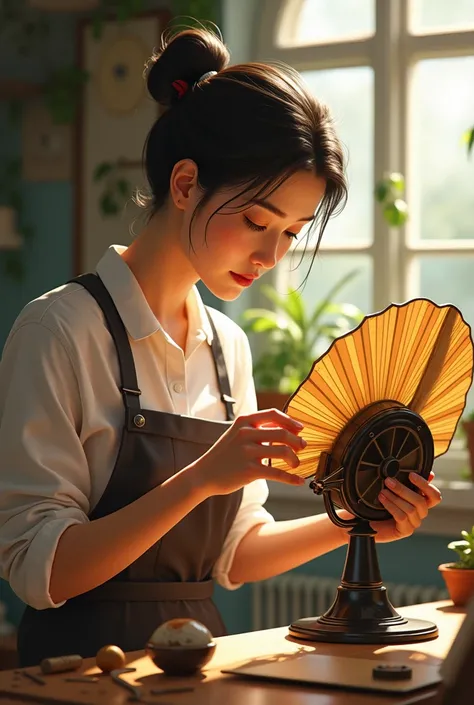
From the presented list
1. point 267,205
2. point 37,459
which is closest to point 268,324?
point 267,205

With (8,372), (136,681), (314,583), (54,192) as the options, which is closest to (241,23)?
(54,192)

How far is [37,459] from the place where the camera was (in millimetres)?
1764

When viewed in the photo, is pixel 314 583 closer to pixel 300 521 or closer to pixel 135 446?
pixel 300 521

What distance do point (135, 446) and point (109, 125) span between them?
7.93 ft

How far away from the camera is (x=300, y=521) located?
205 centimetres

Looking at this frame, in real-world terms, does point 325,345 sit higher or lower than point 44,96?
lower

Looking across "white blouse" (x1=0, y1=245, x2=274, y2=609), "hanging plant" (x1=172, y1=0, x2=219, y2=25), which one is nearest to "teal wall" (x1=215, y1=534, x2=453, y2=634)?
"white blouse" (x1=0, y1=245, x2=274, y2=609)

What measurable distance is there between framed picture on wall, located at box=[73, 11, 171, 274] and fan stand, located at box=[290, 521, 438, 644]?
8.25 ft

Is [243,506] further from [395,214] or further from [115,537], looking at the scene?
[395,214]

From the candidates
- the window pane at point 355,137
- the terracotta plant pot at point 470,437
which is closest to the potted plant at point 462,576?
the terracotta plant pot at point 470,437

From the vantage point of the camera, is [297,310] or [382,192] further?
[297,310]

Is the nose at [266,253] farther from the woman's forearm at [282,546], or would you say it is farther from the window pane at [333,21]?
the window pane at [333,21]

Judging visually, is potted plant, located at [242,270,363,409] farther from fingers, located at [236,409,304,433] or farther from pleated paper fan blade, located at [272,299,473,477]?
fingers, located at [236,409,304,433]

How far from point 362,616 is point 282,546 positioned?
43 cm
